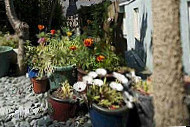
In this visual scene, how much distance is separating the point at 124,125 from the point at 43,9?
314 inches

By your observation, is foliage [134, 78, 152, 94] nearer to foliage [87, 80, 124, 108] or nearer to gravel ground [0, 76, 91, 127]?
foliage [87, 80, 124, 108]

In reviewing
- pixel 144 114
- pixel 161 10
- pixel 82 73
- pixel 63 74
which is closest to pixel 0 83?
pixel 63 74

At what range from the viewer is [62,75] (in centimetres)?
474

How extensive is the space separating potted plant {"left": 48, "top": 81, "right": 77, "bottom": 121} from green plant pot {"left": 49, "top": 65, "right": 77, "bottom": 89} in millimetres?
758

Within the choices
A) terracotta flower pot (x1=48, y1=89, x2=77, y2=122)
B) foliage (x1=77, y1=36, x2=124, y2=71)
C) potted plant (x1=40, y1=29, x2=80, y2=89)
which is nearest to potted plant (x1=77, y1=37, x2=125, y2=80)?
foliage (x1=77, y1=36, x2=124, y2=71)

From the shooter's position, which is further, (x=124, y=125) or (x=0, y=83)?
(x=0, y=83)

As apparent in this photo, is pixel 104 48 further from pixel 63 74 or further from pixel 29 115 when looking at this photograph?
pixel 29 115

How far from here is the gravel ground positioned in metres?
3.86

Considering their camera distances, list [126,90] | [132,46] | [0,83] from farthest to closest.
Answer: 1. [132,46]
2. [0,83]
3. [126,90]

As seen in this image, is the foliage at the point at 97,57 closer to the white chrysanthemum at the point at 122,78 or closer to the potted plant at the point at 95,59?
the potted plant at the point at 95,59

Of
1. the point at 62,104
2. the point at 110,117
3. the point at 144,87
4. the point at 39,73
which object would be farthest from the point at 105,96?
the point at 39,73

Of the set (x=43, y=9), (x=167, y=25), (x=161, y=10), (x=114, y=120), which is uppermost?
(x=43, y=9)

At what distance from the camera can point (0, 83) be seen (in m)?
5.82

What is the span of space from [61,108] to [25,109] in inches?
35.6
